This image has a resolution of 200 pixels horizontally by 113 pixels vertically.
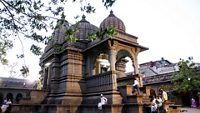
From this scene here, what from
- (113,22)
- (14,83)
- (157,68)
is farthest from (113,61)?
(14,83)

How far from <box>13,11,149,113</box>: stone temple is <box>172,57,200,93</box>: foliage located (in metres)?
11.7

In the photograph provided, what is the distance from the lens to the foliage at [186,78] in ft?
86.3

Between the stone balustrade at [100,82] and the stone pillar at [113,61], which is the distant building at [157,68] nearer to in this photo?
the stone balustrade at [100,82]

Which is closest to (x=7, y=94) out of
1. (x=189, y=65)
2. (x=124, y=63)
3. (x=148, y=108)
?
(x=124, y=63)

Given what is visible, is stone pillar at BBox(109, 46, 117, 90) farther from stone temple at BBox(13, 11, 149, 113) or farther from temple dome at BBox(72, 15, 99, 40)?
temple dome at BBox(72, 15, 99, 40)

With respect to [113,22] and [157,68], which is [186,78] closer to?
[113,22]

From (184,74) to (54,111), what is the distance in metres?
18.9

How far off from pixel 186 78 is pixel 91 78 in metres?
15.4

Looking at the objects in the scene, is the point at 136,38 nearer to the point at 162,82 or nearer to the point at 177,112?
the point at 177,112

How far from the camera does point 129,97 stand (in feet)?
45.2

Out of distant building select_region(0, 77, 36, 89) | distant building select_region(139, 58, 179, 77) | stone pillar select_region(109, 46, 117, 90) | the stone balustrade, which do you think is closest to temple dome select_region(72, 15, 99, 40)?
the stone balustrade

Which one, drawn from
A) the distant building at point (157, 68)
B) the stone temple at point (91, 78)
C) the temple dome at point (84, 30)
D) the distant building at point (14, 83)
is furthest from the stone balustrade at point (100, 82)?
the distant building at point (14, 83)

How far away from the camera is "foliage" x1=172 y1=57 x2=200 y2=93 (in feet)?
86.3

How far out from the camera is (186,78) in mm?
27141
